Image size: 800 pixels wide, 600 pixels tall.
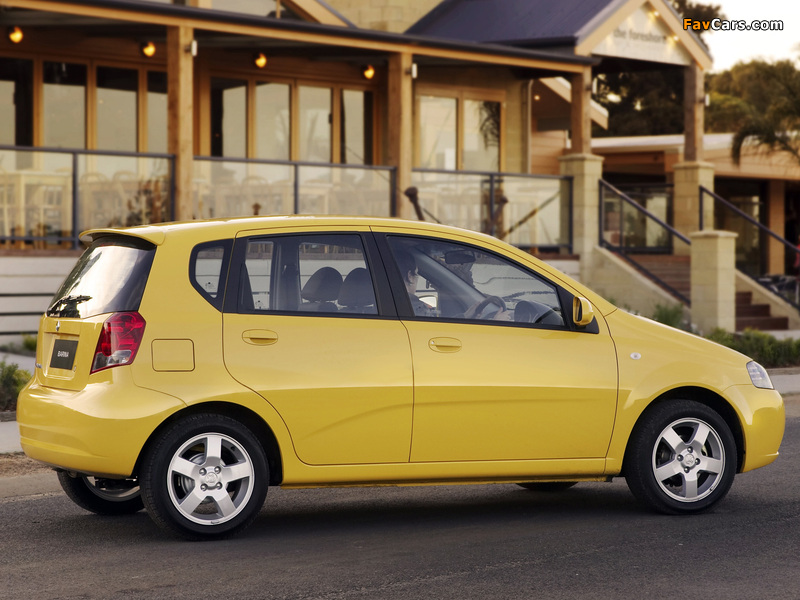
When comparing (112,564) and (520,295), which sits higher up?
(520,295)

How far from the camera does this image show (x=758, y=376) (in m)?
7.91

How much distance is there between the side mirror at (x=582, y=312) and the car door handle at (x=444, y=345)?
2.43ft

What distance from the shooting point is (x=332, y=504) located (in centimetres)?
823

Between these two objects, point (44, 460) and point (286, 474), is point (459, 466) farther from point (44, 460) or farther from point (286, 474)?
point (44, 460)

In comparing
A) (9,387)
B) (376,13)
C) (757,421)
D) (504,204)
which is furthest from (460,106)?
(757,421)

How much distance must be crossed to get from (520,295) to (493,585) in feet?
6.87

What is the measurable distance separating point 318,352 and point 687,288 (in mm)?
15251

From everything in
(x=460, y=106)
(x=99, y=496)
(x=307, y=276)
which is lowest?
(x=99, y=496)

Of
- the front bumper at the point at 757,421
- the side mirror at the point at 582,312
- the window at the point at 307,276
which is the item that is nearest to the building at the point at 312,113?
the window at the point at 307,276

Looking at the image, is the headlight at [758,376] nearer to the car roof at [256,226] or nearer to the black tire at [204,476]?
the car roof at [256,226]

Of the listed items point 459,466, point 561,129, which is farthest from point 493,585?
point 561,129

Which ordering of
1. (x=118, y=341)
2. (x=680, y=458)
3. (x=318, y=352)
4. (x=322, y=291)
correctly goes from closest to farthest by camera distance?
(x=118, y=341) < (x=318, y=352) < (x=322, y=291) < (x=680, y=458)

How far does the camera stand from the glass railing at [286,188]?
17766mm

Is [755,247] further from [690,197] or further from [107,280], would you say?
[107,280]
